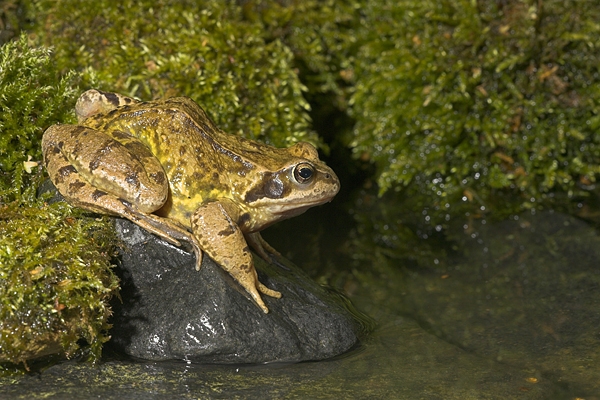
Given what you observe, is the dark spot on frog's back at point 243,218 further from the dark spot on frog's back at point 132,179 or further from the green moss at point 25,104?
the green moss at point 25,104

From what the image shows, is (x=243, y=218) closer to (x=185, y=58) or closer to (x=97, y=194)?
(x=97, y=194)

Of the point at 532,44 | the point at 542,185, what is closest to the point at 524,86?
the point at 532,44

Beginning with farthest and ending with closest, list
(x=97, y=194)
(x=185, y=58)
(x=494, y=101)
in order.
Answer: (x=494, y=101)
(x=185, y=58)
(x=97, y=194)

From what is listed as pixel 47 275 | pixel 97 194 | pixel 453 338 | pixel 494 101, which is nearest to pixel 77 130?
pixel 97 194

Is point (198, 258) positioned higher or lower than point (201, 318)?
higher

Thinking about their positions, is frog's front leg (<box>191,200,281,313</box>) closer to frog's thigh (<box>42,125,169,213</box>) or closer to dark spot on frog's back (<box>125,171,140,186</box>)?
frog's thigh (<box>42,125,169,213</box>)

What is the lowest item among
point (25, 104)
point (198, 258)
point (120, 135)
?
point (198, 258)
